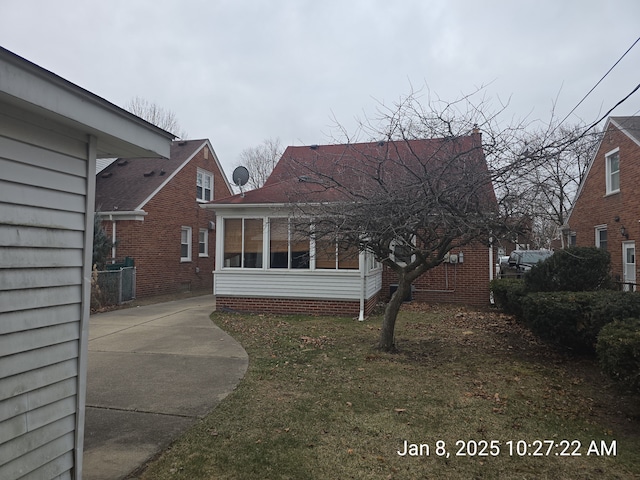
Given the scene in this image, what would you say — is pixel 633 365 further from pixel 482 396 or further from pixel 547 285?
pixel 547 285

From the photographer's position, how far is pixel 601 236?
14.9 meters

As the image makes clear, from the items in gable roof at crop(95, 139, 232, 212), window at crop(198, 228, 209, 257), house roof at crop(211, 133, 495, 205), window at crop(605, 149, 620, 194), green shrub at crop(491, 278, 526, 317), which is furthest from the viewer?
window at crop(198, 228, 209, 257)

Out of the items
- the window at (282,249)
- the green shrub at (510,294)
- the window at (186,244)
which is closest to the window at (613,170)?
the green shrub at (510,294)

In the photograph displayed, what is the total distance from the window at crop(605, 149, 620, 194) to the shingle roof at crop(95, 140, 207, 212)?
589 inches

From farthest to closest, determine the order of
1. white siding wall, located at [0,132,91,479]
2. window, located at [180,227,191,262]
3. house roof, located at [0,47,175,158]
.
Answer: window, located at [180,227,191,262] < white siding wall, located at [0,132,91,479] < house roof, located at [0,47,175,158]

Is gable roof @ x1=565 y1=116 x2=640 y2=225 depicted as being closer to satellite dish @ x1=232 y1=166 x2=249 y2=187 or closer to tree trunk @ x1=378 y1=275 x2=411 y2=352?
tree trunk @ x1=378 y1=275 x2=411 y2=352

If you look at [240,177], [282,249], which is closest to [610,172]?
[282,249]

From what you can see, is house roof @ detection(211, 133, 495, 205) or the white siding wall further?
house roof @ detection(211, 133, 495, 205)

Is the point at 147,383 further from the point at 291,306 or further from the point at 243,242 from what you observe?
the point at 243,242

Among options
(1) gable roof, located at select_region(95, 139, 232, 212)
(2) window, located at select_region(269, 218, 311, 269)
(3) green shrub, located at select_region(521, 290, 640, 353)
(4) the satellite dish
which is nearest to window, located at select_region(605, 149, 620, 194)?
(3) green shrub, located at select_region(521, 290, 640, 353)

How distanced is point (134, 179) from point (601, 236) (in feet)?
56.6

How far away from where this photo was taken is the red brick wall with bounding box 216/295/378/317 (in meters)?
10.5

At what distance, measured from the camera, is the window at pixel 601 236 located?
14.7m

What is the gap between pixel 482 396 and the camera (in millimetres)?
4848
